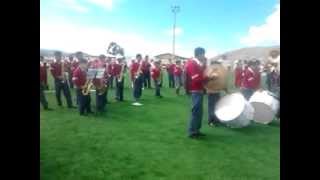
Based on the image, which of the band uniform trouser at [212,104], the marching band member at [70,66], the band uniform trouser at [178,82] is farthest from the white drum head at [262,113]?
the marching band member at [70,66]

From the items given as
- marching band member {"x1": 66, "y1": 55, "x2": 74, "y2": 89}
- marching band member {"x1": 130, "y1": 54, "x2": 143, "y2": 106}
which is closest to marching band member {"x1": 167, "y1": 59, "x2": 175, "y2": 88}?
marching band member {"x1": 130, "y1": 54, "x2": 143, "y2": 106}

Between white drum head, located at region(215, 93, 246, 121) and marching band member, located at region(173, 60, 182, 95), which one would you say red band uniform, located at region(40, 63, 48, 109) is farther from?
white drum head, located at region(215, 93, 246, 121)

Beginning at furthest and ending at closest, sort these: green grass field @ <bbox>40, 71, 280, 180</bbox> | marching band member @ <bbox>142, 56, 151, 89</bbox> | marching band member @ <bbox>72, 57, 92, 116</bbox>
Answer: marching band member @ <bbox>142, 56, 151, 89</bbox>
marching band member @ <bbox>72, 57, 92, 116</bbox>
green grass field @ <bbox>40, 71, 280, 180</bbox>

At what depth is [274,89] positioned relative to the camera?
3.70m

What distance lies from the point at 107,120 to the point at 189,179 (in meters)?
0.75

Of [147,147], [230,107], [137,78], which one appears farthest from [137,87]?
[230,107]

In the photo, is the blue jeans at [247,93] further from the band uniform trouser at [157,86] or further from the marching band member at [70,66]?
the marching band member at [70,66]

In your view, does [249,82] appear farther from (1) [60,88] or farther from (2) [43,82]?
(2) [43,82]

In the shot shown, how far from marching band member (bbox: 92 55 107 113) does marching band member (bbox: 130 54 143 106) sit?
0.23 metres

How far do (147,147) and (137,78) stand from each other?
22.0 inches

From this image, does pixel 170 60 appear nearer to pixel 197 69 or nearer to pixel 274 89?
pixel 197 69

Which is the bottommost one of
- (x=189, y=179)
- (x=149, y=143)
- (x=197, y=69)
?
(x=189, y=179)

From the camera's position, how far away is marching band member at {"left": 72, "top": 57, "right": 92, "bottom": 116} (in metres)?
3.62
